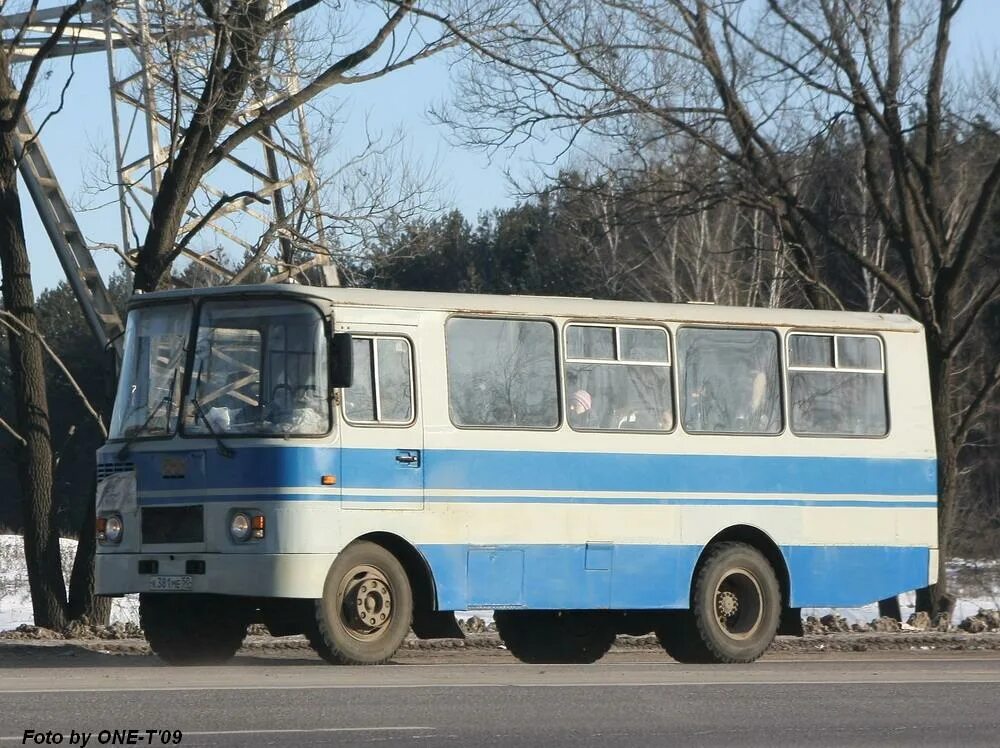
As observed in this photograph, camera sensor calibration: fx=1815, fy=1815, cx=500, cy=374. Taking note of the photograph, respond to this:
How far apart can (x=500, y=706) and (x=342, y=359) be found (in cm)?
350

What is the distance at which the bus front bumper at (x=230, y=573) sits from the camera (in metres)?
12.2

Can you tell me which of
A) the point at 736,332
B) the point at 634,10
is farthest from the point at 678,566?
the point at 634,10

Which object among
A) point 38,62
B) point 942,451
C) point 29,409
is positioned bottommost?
point 942,451

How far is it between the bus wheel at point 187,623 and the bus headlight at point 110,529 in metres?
0.49

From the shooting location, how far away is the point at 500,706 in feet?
31.6

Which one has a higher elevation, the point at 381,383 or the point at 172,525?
the point at 381,383

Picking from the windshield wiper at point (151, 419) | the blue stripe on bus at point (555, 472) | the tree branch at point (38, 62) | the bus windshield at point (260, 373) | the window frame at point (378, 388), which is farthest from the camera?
the tree branch at point (38, 62)

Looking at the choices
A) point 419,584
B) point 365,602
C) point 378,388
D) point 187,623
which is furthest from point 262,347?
point 187,623

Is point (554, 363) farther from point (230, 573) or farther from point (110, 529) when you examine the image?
point (110, 529)

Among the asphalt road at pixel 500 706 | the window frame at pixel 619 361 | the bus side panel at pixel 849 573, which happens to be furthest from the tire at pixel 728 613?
the asphalt road at pixel 500 706

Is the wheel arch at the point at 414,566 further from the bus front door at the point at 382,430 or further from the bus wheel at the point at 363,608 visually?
the bus front door at the point at 382,430

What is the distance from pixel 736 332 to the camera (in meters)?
15.1

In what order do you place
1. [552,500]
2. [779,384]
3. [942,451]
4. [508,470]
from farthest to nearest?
[942,451] < [779,384] < [552,500] < [508,470]

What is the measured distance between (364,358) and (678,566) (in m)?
3.28
